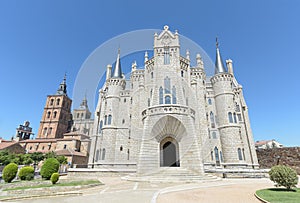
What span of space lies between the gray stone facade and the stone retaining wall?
17.7 feet

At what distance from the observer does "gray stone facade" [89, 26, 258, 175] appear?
1850 cm

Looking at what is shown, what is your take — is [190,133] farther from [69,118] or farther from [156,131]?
[69,118]

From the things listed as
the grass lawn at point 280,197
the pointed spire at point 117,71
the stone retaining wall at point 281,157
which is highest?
the pointed spire at point 117,71

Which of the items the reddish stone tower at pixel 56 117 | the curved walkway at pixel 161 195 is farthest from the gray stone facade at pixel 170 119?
the reddish stone tower at pixel 56 117

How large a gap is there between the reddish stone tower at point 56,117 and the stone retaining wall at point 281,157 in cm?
6078

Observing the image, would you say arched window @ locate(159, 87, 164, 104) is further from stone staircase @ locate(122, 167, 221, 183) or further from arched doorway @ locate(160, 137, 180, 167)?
stone staircase @ locate(122, 167, 221, 183)

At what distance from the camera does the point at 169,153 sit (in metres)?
20.3

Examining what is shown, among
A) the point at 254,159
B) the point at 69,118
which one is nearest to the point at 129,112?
the point at 254,159

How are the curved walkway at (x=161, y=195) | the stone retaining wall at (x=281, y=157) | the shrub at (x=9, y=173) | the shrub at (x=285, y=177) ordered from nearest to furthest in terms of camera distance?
the curved walkway at (x=161, y=195) < the shrub at (x=285, y=177) < the shrub at (x=9, y=173) < the stone retaining wall at (x=281, y=157)

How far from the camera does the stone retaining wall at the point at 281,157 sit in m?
23.8

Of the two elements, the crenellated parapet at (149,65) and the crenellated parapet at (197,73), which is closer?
the crenellated parapet at (149,65)

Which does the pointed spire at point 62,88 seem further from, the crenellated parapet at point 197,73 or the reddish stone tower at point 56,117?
the crenellated parapet at point 197,73

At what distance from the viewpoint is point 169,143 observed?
2086 centimetres

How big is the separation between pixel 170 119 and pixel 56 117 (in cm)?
5464
